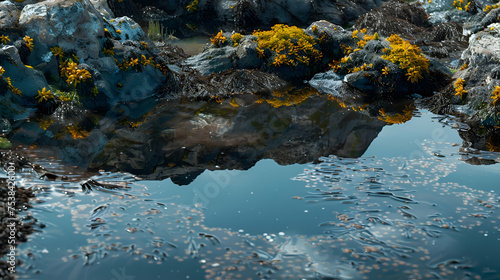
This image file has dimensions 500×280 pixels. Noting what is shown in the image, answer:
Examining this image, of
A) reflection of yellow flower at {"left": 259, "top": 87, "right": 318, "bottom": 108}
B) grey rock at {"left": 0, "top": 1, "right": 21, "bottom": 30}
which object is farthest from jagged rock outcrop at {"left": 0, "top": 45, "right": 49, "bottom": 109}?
reflection of yellow flower at {"left": 259, "top": 87, "right": 318, "bottom": 108}

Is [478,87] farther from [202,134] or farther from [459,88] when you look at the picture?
[202,134]

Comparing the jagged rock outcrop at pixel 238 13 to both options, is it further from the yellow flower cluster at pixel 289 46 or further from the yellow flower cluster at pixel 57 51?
the yellow flower cluster at pixel 57 51

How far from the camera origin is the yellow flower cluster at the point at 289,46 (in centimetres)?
1277

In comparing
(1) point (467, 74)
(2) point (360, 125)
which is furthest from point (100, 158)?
(1) point (467, 74)

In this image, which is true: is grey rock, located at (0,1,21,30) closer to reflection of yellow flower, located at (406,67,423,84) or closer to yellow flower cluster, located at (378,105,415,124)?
yellow flower cluster, located at (378,105,415,124)

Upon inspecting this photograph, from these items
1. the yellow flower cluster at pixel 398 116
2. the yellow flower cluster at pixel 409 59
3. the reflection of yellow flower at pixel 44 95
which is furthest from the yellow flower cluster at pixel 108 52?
the yellow flower cluster at pixel 409 59

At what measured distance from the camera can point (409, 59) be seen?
11938 mm

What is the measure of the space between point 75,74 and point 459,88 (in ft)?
26.9

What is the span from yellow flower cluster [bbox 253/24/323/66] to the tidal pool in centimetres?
459

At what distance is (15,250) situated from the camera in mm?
5578

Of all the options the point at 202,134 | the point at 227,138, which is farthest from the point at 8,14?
the point at 227,138

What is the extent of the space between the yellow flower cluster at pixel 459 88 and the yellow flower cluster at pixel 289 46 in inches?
138

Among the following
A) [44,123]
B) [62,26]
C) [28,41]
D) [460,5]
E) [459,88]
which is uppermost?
[460,5]

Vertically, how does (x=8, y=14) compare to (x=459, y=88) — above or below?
above
